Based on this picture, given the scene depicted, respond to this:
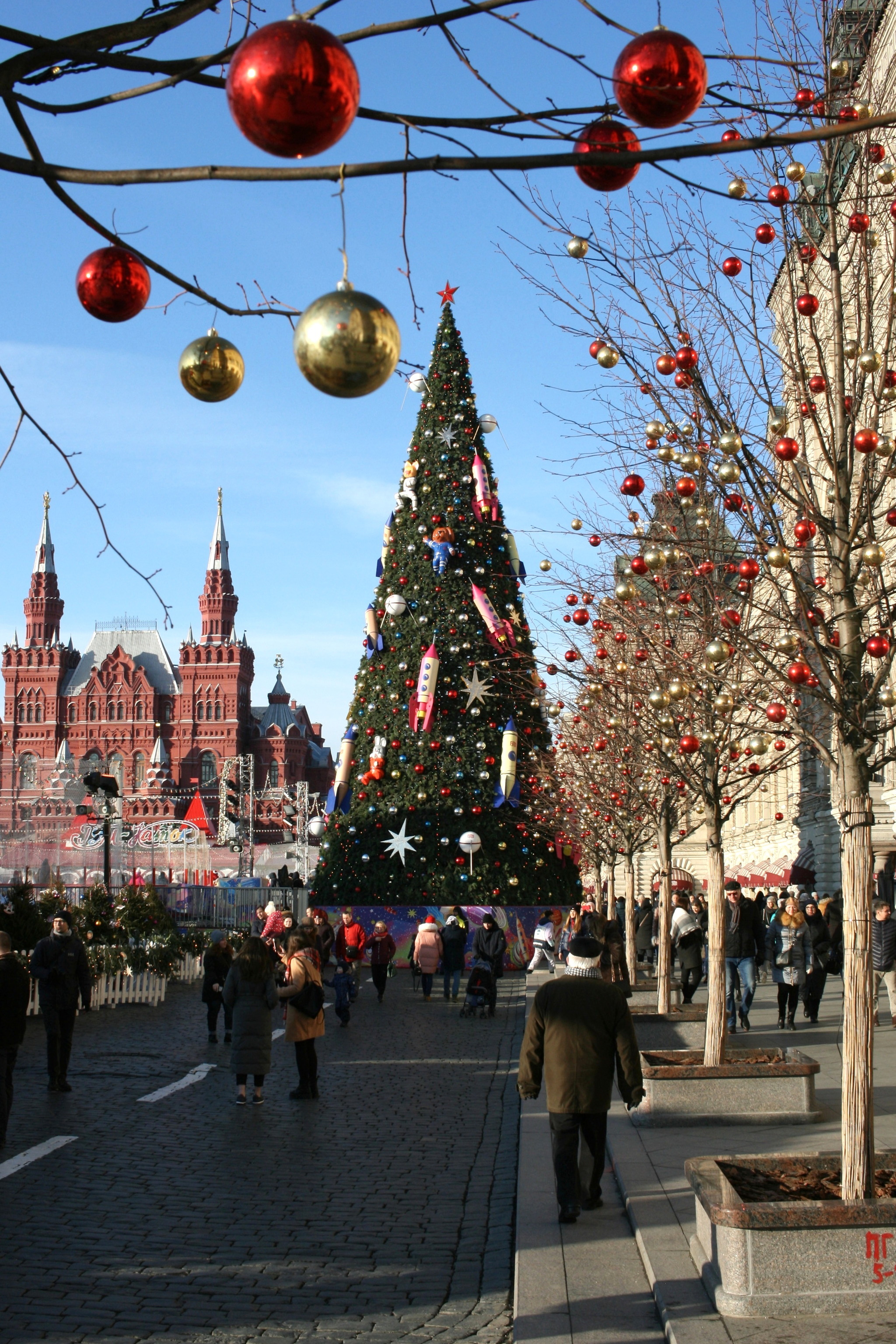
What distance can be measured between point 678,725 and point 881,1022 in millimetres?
7567

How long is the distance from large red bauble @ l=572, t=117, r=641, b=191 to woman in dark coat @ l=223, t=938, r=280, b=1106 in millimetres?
9847

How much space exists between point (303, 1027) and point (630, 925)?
11.2 m

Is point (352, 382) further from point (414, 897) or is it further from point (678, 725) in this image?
point (414, 897)

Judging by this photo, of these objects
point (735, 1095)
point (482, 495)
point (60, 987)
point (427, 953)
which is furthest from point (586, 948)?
point (482, 495)

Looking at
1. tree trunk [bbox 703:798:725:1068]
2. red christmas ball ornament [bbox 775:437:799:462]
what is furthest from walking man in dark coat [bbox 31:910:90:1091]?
red christmas ball ornament [bbox 775:437:799:462]

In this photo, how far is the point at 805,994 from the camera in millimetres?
17594

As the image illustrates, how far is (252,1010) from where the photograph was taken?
488 inches

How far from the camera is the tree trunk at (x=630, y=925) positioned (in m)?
22.8

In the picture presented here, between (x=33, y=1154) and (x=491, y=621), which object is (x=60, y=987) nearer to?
(x=33, y=1154)

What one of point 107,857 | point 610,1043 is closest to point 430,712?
point 107,857

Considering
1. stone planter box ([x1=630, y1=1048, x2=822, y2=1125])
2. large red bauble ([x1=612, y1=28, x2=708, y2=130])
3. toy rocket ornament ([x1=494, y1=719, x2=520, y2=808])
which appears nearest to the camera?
large red bauble ([x1=612, y1=28, x2=708, y2=130])

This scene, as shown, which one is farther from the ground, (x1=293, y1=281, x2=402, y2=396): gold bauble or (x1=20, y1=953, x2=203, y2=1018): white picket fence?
(x1=293, y1=281, x2=402, y2=396): gold bauble

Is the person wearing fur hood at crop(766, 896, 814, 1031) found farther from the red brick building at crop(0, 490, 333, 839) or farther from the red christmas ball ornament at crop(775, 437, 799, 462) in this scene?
the red brick building at crop(0, 490, 333, 839)

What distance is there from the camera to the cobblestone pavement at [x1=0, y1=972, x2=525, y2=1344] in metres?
6.04
